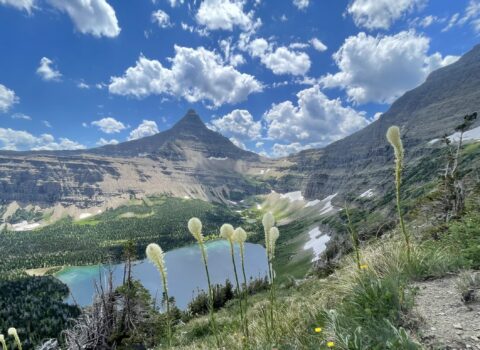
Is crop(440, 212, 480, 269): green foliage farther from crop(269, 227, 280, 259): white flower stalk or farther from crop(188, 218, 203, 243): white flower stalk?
crop(188, 218, 203, 243): white flower stalk

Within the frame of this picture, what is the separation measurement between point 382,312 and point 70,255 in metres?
230

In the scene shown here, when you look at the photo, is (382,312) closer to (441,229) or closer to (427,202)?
(441,229)

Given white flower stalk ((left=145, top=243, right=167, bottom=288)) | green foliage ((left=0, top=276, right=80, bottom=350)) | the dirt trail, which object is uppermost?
white flower stalk ((left=145, top=243, right=167, bottom=288))

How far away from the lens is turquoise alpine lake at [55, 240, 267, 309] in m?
107

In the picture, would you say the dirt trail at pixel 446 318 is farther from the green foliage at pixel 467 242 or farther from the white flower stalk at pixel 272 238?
the white flower stalk at pixel 272 238

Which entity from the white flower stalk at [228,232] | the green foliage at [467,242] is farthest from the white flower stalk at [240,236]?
the green foliage at [467,242]

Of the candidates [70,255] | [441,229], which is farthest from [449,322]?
[70,255]

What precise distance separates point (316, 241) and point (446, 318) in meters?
151

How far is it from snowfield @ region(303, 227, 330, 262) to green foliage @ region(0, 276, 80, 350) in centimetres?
9124

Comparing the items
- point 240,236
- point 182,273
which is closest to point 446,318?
point 240,236

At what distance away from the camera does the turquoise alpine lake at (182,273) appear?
107 m

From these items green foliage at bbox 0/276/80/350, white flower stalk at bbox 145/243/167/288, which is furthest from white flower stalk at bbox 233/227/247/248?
green foliage at bbox 0/276/80/350

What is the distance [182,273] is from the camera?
132 m

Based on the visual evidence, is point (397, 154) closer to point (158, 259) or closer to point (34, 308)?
point (158, 259)
